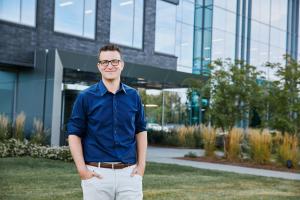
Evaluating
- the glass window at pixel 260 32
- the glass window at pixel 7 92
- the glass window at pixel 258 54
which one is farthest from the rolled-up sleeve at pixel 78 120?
the glass window at pixel 260 32

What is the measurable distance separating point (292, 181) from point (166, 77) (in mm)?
11736

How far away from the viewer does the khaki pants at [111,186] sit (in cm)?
338

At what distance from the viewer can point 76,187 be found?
351 inches

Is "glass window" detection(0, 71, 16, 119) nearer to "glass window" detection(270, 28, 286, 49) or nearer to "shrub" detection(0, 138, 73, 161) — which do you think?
"shrub" detection(0, 138, 73, 161)

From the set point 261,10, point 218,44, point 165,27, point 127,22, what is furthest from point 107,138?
point 261,10

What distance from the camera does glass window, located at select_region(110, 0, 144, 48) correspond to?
23484 millimetres

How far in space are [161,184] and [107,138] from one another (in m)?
6.53

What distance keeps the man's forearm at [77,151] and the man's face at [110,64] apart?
485 mm

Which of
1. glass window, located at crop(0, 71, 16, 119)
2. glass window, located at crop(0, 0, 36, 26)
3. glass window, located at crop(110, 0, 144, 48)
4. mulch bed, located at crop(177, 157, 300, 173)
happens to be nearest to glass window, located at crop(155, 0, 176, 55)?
glass window, located at crop(110, 0, 144, 48)

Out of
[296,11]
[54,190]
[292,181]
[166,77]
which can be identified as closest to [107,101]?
[54,190]

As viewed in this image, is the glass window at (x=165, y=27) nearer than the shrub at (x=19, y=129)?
No

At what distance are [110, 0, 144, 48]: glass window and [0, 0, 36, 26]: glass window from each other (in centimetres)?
443

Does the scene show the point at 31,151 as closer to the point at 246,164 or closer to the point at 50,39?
the point at 246,164

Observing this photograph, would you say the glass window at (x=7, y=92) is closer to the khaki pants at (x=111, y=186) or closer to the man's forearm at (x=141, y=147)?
the man's forearm at (x=141, y=147)
